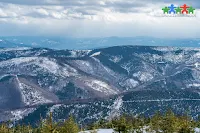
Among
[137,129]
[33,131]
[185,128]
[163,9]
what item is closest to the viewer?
[185,128]

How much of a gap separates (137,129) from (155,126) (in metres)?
12.6

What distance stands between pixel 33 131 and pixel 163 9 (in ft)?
274

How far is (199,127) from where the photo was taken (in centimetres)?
14588

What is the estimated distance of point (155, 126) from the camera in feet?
381

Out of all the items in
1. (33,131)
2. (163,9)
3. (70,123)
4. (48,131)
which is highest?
(163,9)

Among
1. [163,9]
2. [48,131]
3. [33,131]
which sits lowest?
[33,131]

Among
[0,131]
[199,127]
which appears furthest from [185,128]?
[0,131]

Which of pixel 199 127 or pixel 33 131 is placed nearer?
pixel 199 127

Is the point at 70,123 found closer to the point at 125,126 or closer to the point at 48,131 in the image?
the point at 125,126

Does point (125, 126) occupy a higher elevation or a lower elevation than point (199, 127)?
higher

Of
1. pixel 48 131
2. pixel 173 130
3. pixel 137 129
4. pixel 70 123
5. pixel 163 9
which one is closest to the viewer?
pixel 48 131

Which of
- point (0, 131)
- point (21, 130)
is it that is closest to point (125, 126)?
point (0, 131)

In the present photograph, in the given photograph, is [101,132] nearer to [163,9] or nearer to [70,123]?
[70,123]

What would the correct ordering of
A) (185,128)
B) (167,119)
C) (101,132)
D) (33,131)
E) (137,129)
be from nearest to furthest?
(185,128) < (167,119) < (137,129) < (101,132) < (33,131)
